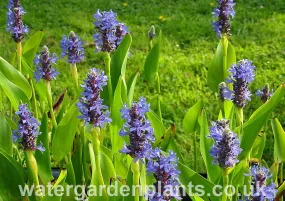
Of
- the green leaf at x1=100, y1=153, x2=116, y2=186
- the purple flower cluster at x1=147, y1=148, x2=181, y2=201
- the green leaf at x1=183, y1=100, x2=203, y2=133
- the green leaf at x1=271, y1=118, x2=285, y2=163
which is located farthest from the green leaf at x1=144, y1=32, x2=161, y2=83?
the purple flower cluster at x1=147, y1=148, x2=181, y2=201

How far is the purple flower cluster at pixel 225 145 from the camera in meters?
1.34

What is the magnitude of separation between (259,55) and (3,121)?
8.00ft

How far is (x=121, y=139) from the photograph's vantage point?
1.91 metres

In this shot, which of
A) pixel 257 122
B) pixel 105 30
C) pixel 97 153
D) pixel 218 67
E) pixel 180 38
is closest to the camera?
pixel 97 153

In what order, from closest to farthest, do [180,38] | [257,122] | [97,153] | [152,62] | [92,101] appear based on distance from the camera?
[92,101] → [97,153] → [257,122] → [152,62] → [180,38]

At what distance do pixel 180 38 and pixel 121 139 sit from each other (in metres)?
2.48

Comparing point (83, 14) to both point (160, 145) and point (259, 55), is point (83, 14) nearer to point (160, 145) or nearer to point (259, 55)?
point (259, 55)

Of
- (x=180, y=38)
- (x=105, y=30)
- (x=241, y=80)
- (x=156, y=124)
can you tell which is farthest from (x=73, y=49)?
(x=180, y=38)

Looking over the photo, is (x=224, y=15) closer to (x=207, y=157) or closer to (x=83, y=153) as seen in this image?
(x=207, y=157)

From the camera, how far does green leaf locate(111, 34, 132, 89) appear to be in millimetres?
1916

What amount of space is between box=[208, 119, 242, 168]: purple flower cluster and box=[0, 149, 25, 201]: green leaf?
0.63m

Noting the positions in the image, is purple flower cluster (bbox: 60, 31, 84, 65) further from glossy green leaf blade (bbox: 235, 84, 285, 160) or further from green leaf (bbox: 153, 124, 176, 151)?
glossy green leaf blade (bbox: 235, 84, 285, 160)

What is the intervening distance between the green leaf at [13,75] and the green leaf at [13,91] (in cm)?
8

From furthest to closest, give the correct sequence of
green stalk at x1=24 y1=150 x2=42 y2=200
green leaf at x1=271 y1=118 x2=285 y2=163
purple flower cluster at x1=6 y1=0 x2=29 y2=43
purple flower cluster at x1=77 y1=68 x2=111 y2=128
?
purple flower cluster at x1=6 y1=0 x2=29 y2=43 → green leaf at x1=271 y1=118 x2=285 y2=163 → green stalk at x1=24 y1=150 x2=42 y2=200 → purple flower cluster at x1=77 y1=68 x2=111 y2=128
